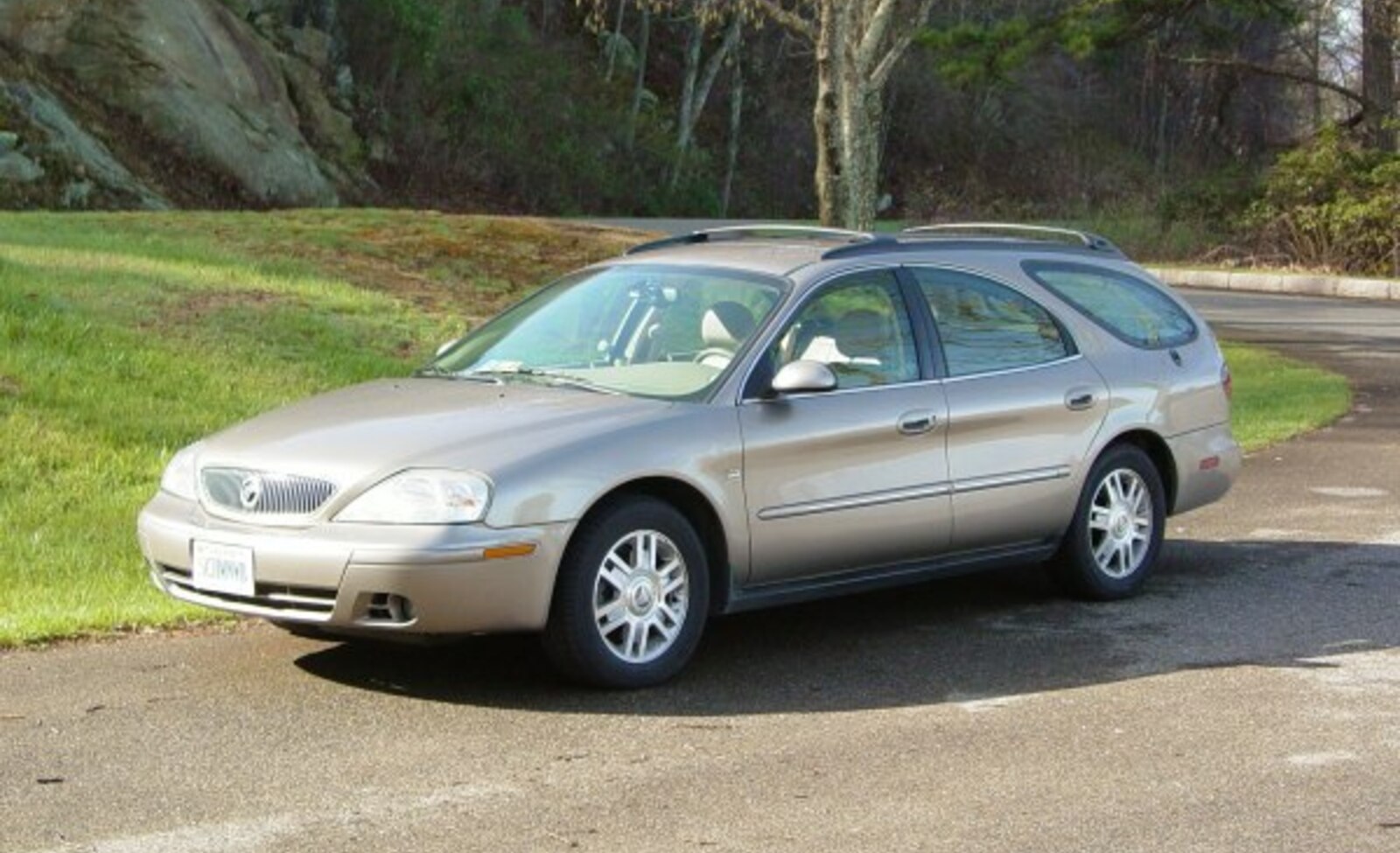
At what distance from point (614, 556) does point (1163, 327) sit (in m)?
3.52

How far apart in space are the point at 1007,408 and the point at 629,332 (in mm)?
1521

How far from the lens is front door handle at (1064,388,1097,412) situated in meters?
9.36

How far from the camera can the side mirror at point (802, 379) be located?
26.9ft

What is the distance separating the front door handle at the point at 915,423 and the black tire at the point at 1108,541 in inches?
37.6

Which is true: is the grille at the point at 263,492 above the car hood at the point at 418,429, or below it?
below

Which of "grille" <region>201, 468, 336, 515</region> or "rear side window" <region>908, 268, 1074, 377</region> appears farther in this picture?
"rear side window" <region>908, 268, 1074, 377</region>

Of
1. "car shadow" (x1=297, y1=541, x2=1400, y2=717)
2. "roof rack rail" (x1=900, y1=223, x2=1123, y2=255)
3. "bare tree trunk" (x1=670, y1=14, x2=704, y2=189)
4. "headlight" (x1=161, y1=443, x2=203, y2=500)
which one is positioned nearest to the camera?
"car shadow" (x1=297, y1=541, x2=1400, y2=717)

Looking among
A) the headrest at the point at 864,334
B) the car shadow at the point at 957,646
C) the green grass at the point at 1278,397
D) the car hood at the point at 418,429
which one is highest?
the headrest at the point at 864,334

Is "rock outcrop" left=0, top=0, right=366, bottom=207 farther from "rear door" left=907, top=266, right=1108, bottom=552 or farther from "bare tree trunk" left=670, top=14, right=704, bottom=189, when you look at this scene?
"rear door" left=907, top=266, right=1108, bottom=552

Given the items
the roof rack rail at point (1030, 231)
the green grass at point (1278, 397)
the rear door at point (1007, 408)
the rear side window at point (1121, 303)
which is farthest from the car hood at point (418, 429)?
the green grass at point (1278, 397)

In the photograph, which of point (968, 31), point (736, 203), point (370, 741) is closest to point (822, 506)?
point (370, 741)

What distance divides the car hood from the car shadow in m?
0.78

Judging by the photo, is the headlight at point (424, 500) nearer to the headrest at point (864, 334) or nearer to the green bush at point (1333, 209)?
the headrest at point (864, 334)

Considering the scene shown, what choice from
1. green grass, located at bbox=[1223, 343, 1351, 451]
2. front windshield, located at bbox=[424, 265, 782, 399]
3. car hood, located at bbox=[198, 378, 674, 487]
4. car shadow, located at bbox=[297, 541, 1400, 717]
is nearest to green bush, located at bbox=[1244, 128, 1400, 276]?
green grass, located at bbox=[1223, 343, 1351, 451]
